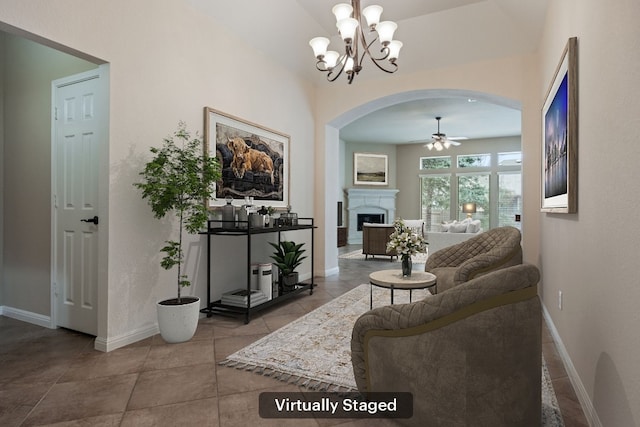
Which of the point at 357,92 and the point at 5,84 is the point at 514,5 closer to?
the point at 357,92

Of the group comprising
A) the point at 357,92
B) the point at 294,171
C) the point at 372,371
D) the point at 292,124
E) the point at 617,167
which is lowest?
the point at 372,371

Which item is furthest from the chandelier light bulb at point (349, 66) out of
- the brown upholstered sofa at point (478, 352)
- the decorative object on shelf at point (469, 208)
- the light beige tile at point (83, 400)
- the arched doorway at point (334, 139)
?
the decorative object on shelf at point (469, 208)

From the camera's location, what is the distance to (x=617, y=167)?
1531mm

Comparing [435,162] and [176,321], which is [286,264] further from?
[435,162]

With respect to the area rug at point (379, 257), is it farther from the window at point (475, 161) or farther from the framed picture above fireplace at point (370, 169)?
the window at point (475, 161)

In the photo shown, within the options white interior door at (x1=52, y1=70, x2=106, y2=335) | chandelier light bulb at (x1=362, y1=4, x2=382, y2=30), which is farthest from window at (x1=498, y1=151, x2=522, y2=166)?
white interior door at (x1=52, y1=70, x2=106, y2=335)

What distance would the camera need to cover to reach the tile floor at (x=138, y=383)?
1.88 m

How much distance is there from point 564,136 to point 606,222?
1.09 metres

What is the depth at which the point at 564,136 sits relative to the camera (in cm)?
251

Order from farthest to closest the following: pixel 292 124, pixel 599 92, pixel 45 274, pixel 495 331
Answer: pixel 292 124
pixel 45 274
pixel 599 92
pixel 495 331

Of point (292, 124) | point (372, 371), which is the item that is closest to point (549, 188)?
point (372, 371)

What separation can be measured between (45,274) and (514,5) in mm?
5310

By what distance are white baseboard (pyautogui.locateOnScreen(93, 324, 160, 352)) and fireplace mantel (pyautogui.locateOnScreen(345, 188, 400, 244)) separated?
8501 millimetres

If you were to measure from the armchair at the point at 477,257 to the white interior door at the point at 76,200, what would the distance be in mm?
3033
